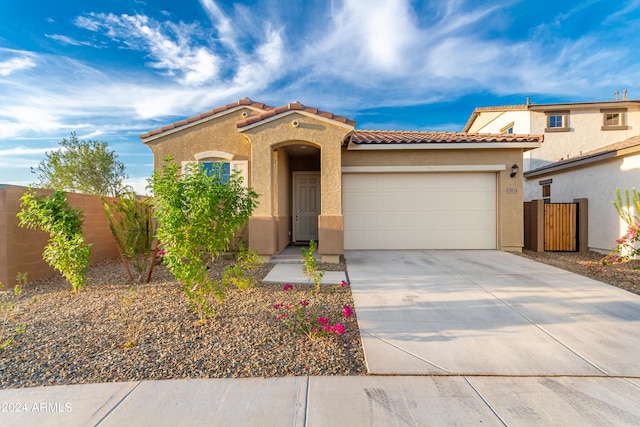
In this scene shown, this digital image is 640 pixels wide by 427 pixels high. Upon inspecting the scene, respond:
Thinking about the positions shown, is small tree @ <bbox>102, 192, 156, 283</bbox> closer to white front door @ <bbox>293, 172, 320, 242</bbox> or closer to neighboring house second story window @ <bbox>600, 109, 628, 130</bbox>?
white front door @ <bbox>293, 172, 320, 242</bbox>

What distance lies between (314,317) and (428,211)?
288 inches

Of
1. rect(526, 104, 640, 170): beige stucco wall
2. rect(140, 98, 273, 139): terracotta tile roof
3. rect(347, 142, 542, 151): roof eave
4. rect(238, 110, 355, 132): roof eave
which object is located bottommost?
rect(347, 142, 542, 151): roof eave

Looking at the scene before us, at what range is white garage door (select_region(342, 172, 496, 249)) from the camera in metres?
10.0

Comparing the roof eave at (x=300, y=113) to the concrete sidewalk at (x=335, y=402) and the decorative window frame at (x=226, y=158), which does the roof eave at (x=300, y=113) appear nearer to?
the decorative window frame at (x=226, y=158)

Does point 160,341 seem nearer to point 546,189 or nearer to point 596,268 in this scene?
point 596,268

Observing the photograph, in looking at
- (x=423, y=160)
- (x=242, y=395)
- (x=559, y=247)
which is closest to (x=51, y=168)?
(x=423, y=160)

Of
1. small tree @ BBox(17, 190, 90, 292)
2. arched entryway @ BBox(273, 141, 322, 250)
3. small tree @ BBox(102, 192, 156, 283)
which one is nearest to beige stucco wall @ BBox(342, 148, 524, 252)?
arched entryway @ BBox(273, 141, 322, 250)

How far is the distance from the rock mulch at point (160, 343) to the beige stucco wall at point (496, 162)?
586 centimetres

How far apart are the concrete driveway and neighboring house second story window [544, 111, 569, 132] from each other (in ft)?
50.4

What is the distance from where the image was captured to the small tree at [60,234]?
5348 mm

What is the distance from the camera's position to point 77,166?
19.8 m

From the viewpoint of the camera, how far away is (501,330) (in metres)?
3.86

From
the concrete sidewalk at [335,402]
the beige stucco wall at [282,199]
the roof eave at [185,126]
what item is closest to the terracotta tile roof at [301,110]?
the beige stucco wall at [282,199]

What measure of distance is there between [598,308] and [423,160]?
6205mm
